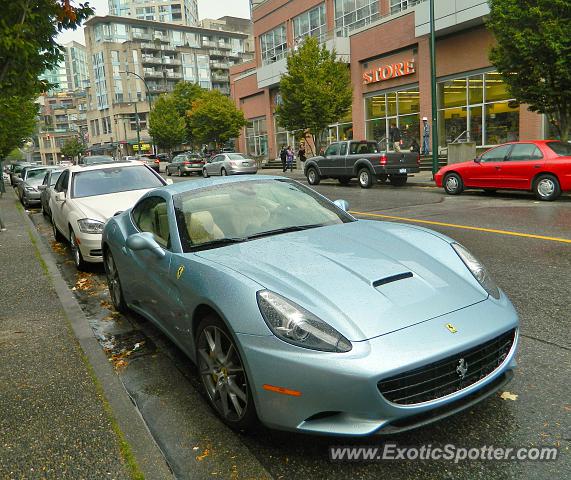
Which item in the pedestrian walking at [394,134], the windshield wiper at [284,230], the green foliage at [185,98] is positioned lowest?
the windshield wiper at [284,230]

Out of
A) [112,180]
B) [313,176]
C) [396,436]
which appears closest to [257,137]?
[313,176]

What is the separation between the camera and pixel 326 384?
2502 mm

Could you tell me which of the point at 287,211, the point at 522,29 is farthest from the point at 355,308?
the point at 522,29

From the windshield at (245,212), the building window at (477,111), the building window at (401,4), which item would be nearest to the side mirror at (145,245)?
the windshield at (245,212)

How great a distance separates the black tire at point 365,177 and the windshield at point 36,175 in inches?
489

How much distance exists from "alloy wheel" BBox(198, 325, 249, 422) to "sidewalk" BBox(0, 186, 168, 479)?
57 cm

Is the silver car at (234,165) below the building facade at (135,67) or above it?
below

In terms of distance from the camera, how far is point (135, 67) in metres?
102

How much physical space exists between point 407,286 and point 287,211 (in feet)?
4.97

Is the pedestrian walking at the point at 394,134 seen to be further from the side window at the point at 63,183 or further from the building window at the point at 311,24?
the side window at the point at 63,183

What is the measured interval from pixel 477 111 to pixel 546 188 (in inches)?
517

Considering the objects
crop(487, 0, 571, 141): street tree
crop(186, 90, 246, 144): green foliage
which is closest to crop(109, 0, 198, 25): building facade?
crop(186, 90, 246, 144): green foliage

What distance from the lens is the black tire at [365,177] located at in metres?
19.4

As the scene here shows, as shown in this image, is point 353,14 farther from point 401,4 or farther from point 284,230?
point 284,230
